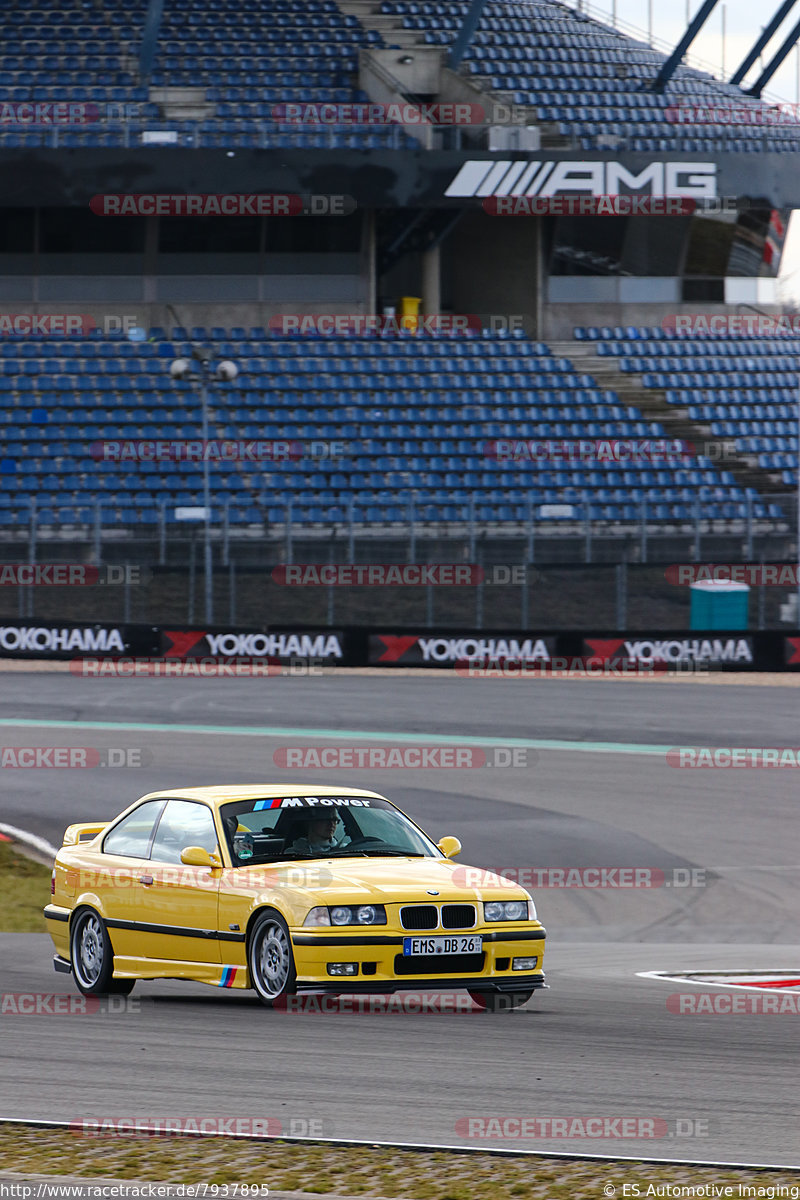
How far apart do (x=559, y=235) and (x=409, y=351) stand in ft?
24.3

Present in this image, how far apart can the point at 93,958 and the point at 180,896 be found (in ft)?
2.73

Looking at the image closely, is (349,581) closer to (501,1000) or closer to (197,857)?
(501,1000)

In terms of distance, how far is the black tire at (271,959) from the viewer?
7.71m

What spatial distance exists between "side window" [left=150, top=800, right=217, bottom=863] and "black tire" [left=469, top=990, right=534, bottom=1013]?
1.63 m

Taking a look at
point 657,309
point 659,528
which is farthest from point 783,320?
point 659,528

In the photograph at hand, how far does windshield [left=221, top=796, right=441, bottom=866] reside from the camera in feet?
27.8

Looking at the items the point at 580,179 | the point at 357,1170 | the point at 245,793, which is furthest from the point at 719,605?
the point at 357,1170

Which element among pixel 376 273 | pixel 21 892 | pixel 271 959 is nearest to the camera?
pixel 271 959

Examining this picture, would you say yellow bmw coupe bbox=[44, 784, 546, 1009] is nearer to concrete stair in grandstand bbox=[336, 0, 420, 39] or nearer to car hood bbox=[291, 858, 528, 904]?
car hood bbox=[291, 858, 528, 904]

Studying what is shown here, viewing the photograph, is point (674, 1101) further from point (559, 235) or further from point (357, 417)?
point (559, 235)

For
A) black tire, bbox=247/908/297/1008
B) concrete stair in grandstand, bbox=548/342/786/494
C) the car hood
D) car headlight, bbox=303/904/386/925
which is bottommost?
black tire, bbox=247/908/297/1008

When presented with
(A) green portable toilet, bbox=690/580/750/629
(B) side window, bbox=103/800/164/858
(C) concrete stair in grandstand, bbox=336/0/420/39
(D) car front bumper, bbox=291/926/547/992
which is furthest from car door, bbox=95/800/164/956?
(C) concrete stair in grandstand, bbox=336/0/420/39

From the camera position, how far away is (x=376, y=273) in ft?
136

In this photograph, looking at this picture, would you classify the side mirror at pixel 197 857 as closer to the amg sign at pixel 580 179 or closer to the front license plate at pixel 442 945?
the front license plate at pixel 442 945
